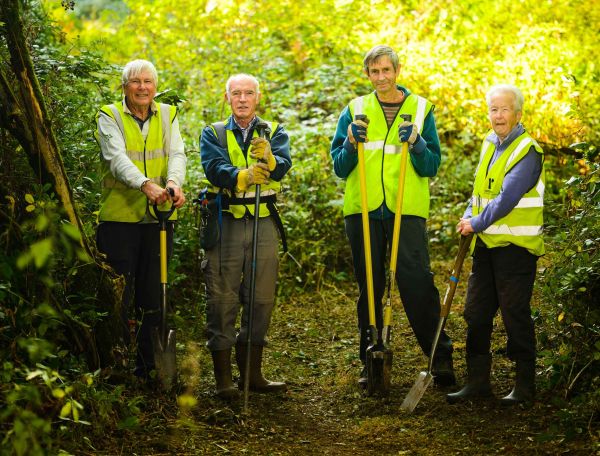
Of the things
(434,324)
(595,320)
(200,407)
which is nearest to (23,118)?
(200,407)

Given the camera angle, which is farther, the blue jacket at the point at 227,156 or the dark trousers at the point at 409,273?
the dark trousers at the point at 409,273

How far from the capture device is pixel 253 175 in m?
4.41

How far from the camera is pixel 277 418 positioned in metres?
4.30

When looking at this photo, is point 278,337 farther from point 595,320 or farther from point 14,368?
point 14,368

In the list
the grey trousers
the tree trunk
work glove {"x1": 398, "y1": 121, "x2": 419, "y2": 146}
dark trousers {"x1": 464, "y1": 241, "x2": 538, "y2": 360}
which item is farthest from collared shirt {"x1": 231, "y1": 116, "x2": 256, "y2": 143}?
dark trousers {"x1": 464, "y1": 241, "x2": 538, "y2": 360}

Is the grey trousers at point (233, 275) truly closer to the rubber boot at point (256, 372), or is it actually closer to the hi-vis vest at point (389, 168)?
the rubber boot at point (256, 372)

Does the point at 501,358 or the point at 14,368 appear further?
the point at 501,358

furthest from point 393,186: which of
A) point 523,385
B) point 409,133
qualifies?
point 523,385

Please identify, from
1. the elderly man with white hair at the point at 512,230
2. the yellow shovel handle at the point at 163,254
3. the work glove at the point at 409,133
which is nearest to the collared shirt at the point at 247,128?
the yellow shovel handle at the point at 163,254

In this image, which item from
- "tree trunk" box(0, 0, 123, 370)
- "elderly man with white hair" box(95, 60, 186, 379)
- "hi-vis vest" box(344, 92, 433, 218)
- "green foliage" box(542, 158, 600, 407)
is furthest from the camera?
"hi-vis vest" box(344, 92, 433, 218)

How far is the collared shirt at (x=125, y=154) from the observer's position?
14.0 ft

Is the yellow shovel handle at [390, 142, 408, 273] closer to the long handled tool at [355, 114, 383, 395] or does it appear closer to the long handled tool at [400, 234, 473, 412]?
the long handled tool at [355, 114, 383, 395]

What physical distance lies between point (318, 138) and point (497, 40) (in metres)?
2.43

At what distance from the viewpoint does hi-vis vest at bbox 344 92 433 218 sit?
466 cm
